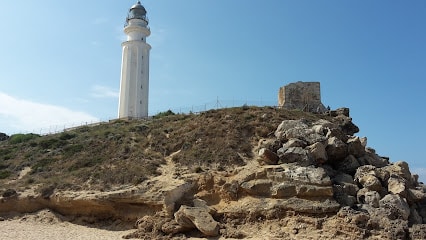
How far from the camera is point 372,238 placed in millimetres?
15852

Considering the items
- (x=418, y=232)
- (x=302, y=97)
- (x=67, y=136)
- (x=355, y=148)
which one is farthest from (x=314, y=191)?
(x=67, y=136)

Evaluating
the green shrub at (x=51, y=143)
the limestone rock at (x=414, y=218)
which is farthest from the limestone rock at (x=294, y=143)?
the green shrub at (x=51, y=143)

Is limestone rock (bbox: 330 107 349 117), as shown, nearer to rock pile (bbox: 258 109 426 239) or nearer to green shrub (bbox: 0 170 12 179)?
rock pile (bbox: 258 109 426 239)

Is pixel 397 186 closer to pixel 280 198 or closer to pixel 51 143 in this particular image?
pixel 280 198

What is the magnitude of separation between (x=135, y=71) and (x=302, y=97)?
19799 mm

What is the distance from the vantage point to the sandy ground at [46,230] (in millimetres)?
18172

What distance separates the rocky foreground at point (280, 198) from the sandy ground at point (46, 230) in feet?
2.55

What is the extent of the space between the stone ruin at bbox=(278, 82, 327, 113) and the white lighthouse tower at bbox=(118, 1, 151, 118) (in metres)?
16.9

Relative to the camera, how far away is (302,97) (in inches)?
1329

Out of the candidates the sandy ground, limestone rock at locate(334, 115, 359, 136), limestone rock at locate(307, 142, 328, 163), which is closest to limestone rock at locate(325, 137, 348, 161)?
limestone rock at locate(307, 142, 328, 163)

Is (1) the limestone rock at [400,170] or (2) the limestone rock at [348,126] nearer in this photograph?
(1) the limestone rock at [400,170]

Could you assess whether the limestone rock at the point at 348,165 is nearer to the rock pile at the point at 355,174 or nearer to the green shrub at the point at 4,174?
the rock pile at the point at 355,174

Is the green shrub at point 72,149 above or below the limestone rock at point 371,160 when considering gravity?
above

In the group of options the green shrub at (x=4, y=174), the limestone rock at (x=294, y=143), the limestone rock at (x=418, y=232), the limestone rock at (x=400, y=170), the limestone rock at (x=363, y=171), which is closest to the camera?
the limestone rock at (x=418, y=232)
